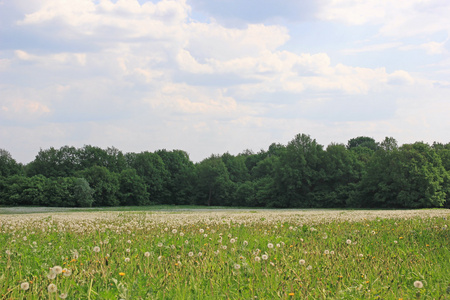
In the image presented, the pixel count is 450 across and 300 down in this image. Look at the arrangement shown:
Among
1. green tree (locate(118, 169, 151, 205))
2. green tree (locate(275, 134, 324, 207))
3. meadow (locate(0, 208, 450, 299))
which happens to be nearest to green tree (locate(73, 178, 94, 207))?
green tree (locate(118, 169, 151, 205))

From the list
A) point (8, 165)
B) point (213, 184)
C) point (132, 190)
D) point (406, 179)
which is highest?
point (8, 165)

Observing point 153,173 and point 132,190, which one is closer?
point 132,190

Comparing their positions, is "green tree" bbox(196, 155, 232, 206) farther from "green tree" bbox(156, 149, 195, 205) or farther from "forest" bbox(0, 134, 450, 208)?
"green tree" bbox(156, 149, 195, 205)

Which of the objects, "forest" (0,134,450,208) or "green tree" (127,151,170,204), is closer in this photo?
"forest" (0,134,450,208)

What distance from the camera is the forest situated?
6047 cm

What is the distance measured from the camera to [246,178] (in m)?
102

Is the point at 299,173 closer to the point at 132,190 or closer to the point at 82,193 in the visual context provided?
the point at 132,190

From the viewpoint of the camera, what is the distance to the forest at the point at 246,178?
6047 centimetres

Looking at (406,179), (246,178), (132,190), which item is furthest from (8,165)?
(406,179)

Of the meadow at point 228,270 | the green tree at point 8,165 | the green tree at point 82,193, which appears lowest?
the meadow at point 228,270

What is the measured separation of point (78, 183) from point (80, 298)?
7614 cm

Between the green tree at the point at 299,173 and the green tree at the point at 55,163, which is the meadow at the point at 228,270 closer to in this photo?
the green tree at the point at 299,173

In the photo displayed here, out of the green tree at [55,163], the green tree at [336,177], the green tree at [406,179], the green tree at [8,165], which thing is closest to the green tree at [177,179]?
the green tree at [55,163]

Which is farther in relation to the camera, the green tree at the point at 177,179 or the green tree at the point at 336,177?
the green tree at the point at 177,179
